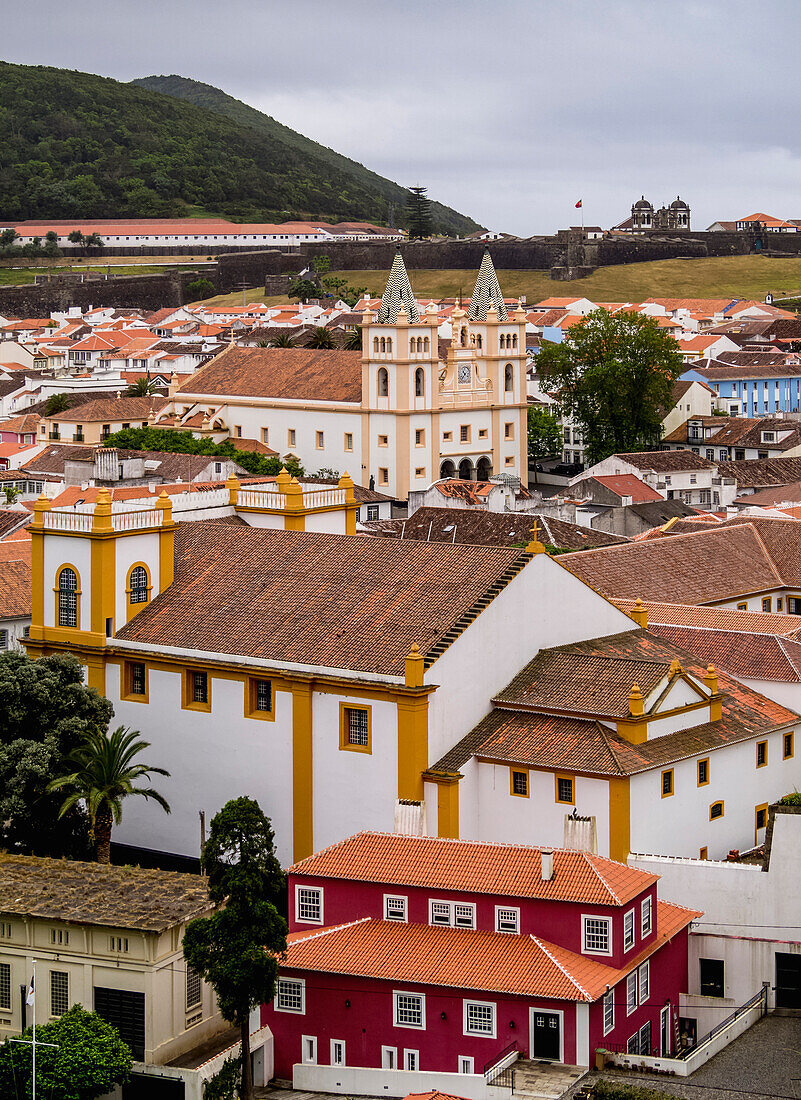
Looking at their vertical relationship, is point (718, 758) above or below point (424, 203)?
below

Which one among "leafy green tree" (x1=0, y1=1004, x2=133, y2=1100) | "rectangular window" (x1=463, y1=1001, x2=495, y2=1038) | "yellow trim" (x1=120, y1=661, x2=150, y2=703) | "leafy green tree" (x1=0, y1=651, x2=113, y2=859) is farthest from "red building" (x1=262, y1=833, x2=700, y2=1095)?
"yellow trim" (x1=120, y1=661, x2=150, y2=703)

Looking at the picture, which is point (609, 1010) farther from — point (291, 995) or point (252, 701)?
point (252, 701)

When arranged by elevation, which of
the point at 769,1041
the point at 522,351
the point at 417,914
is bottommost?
the point at 769,1041

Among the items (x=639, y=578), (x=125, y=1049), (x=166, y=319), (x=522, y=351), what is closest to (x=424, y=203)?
(x=166, y=319)

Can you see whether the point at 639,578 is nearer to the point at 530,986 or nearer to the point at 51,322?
the point at 530,986

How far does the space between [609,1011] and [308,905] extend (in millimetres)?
5319

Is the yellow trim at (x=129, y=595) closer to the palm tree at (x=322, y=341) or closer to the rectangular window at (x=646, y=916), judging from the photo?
the rectangular window at (x=646, y=916)

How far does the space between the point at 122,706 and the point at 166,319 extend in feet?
387

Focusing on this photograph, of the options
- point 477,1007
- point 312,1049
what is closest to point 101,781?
point 312,1049

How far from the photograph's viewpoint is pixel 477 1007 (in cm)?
2725

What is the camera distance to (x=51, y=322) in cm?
15462

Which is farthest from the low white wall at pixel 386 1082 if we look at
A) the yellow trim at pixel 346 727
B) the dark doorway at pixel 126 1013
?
the yellow trim at pixel 346 727

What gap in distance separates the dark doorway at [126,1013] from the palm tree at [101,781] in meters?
6.01

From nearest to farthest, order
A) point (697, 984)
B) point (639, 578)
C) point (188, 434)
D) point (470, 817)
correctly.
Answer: point (697, 984)
point (470, 817)
point (639, 578)
point (188, 434)
